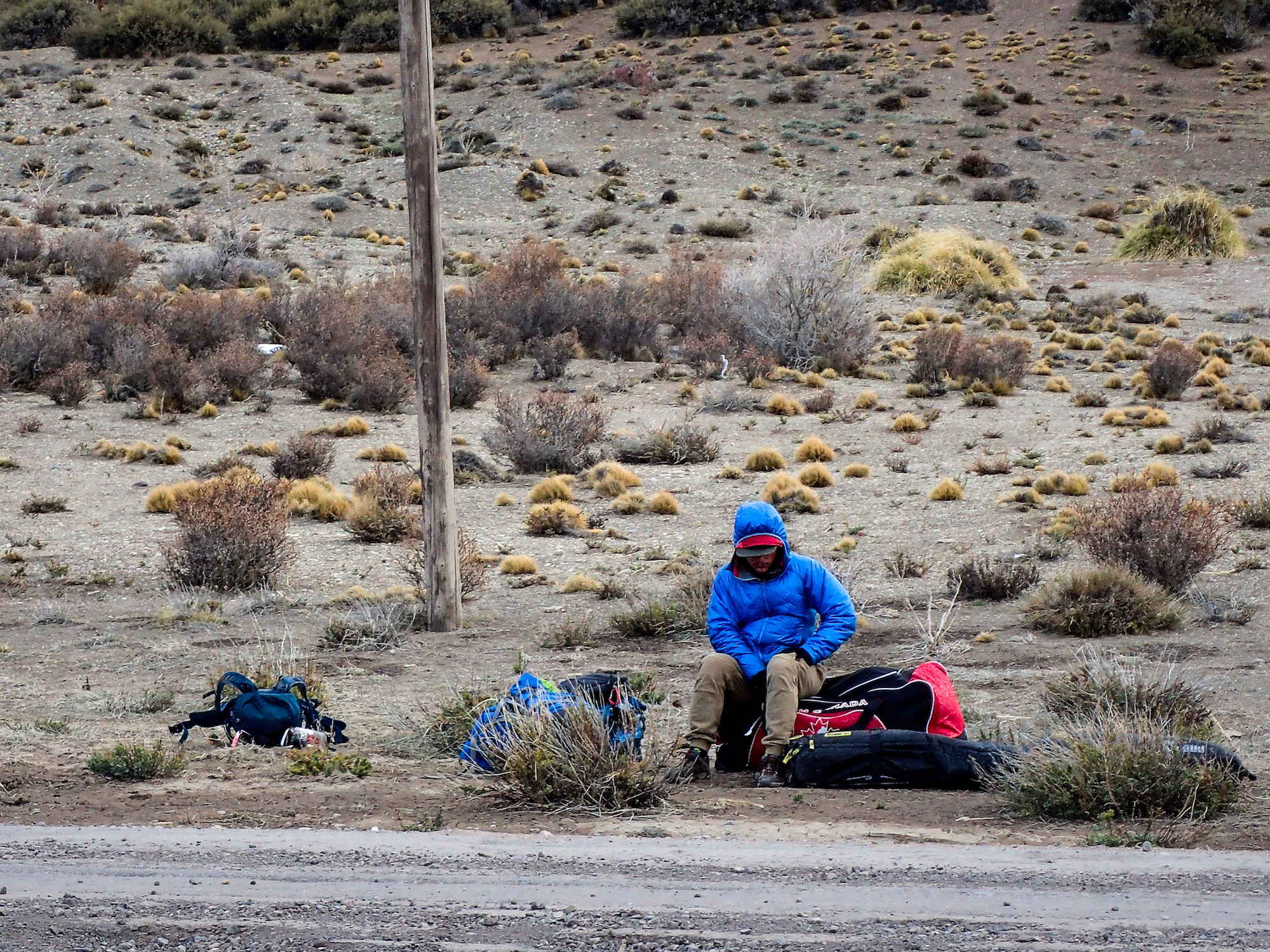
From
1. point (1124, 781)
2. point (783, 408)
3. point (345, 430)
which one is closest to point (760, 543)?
point (1124, 781)

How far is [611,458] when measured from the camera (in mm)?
18203

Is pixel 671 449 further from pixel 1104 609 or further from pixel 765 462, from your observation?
pixel 1104 609

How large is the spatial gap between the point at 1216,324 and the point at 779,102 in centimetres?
2679

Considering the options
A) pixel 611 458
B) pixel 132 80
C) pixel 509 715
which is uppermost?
pixel 132 80

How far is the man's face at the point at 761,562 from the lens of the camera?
6746 mm

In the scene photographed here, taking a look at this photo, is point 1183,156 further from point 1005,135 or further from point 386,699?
point 386,699

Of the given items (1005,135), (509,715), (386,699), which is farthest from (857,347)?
(1005,135)

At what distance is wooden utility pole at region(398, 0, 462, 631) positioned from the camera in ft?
33.3

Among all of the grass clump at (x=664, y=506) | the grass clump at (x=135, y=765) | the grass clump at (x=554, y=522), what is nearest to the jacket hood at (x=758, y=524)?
the grass clump at (x=135, y=765)

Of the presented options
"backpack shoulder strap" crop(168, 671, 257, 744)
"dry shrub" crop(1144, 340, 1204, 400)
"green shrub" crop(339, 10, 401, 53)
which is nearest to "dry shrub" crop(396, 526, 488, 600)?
"backpack shoulder strap" crop(168, 671, 257, 744)

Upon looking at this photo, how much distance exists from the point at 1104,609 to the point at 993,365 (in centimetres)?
1341

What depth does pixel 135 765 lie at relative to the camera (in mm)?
6688

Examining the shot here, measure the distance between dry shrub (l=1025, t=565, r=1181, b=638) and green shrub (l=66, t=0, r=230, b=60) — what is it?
189 feet

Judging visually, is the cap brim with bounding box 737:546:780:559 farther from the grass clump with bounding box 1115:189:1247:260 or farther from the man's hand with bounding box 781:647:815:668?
the grass clump with bounding box 1115:189:1247:260
